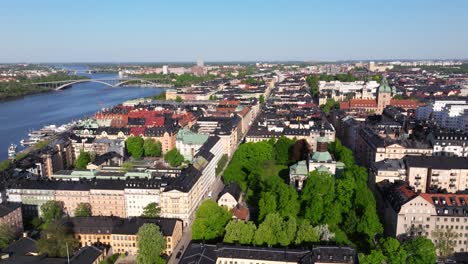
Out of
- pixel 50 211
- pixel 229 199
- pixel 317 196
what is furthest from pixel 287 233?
pixel 50 211

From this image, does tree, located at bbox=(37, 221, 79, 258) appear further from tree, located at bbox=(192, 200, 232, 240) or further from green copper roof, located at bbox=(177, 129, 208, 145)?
green copper roof, located at bbox=(177, 129, 208, 145)

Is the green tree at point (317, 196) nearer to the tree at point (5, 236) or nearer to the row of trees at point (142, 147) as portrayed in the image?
the tree at point (5, 236)

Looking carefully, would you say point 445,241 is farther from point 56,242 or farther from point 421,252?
point 56,242

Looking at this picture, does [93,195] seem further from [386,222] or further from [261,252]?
[386,222]

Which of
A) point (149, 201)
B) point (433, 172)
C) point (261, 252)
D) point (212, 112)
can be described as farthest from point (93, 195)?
point (212, 112)

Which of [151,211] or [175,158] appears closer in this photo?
[151,211]

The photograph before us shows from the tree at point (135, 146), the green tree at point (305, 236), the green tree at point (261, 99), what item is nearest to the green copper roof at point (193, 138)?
the tree at point (135, 146)

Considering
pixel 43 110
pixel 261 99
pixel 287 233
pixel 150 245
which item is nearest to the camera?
pixel 150 245
